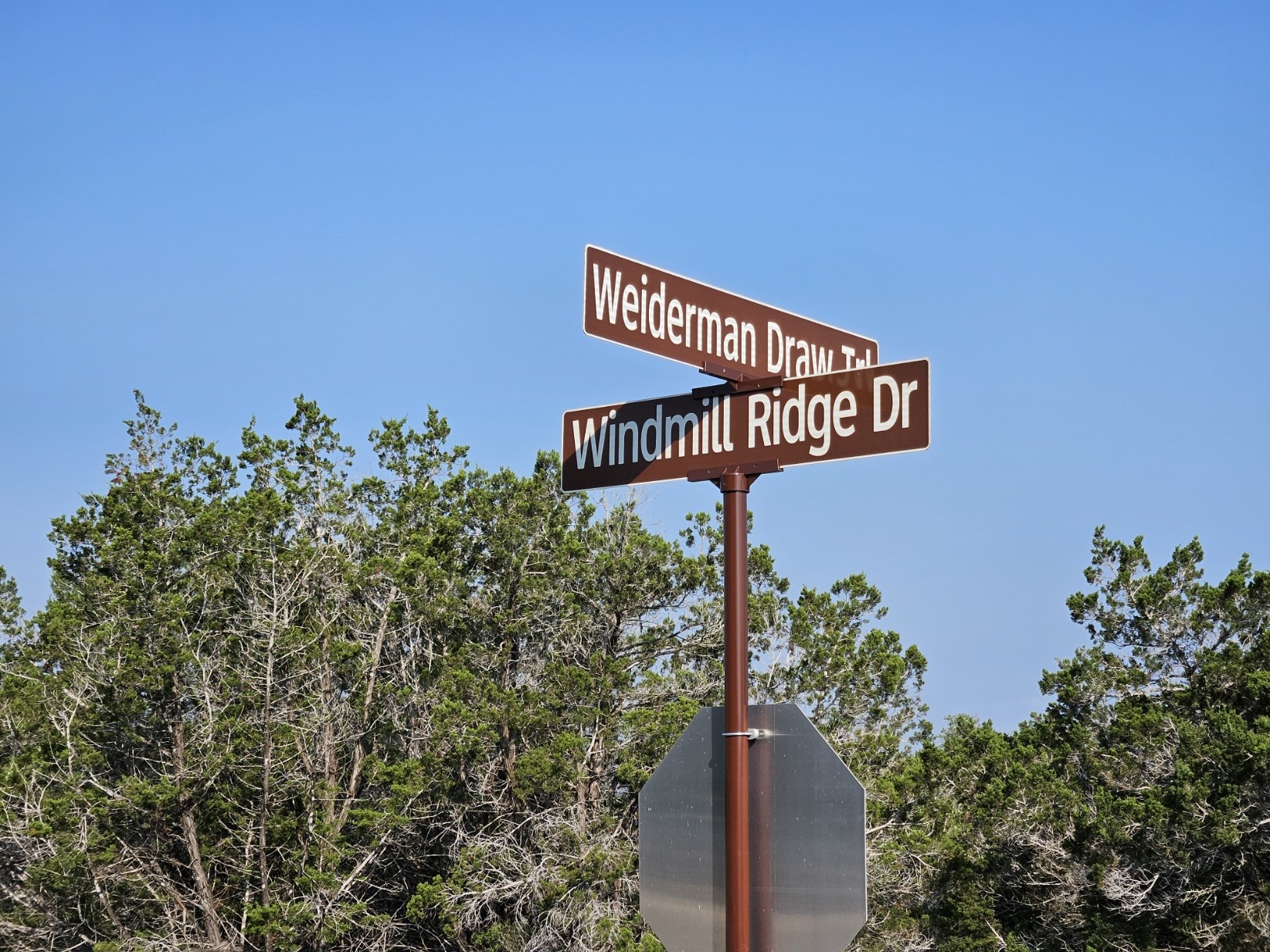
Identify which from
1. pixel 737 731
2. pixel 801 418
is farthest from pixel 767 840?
pixel 801 418

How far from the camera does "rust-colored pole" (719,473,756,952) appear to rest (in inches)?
162

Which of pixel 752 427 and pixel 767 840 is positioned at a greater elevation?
pixel 752 427

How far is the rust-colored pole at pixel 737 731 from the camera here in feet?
13.5

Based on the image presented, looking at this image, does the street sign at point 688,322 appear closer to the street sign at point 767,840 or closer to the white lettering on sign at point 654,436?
the white lettering on sign at point 654,436

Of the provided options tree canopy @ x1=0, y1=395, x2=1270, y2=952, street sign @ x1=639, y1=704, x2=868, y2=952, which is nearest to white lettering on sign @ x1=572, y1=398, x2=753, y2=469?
street sign @ x1=639, y1=704, x2=868, y2=952

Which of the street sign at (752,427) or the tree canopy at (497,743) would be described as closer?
the street sign at (752,427)

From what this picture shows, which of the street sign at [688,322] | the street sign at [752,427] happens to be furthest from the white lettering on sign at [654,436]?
the street sign at [688,322]

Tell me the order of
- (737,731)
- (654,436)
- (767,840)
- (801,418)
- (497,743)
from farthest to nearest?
(497,743) → (654,436) → (801,418) → (737,731) → (767,840)

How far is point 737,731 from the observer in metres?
4.24

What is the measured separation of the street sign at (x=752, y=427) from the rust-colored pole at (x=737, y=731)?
0.20m

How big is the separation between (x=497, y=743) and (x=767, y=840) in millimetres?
17222

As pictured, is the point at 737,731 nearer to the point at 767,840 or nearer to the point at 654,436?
the point at 767,840

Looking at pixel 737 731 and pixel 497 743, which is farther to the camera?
pixel 497 743

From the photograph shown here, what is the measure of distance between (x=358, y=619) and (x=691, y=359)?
17.8 meters
